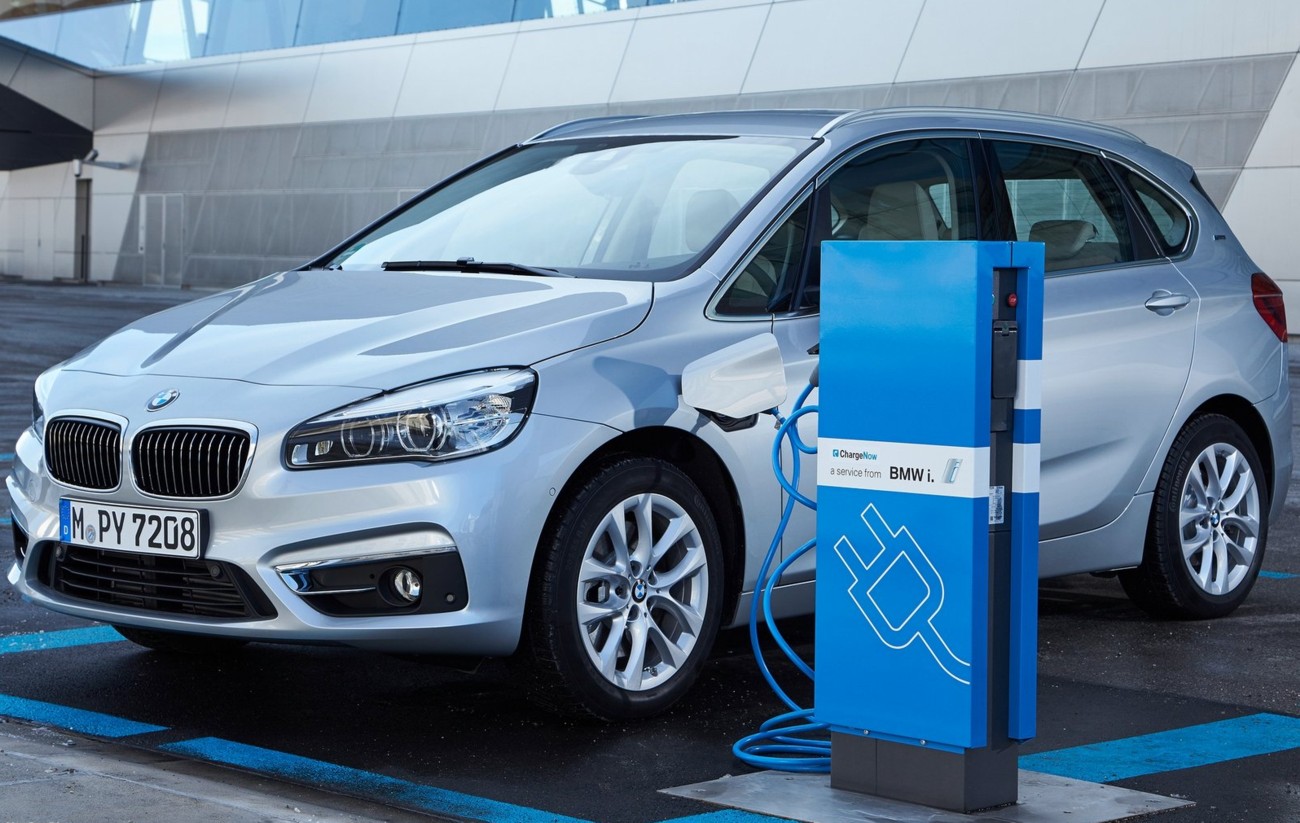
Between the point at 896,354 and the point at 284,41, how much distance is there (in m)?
34.4

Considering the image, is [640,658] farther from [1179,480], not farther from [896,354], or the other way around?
[1179,480]

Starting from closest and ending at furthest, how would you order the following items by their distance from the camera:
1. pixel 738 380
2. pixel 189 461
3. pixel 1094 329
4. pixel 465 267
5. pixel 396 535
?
pixel 396 535
pixel 189 461
pixel 738 380
pixel 465 267
pixel 1094 329

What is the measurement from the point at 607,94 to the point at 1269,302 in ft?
78.9

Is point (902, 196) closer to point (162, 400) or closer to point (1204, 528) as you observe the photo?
point (1204, 528)

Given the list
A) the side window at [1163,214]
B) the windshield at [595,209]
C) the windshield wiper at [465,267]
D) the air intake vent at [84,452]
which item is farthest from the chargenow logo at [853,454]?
the side window at [1163,214]

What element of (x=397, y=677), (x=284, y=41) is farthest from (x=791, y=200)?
(x=284, y=41)

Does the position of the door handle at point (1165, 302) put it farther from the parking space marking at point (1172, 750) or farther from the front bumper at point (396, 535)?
the front bumper at point (396, 535)

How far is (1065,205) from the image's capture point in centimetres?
620

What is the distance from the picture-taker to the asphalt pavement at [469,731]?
4.05 meters

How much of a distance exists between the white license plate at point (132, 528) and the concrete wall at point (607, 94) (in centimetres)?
1986

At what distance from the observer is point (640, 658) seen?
15.8 ft

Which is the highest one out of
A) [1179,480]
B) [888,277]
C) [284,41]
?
[284,41]

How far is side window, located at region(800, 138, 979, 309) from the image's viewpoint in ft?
18.1

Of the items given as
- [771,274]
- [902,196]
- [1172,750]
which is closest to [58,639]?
[771,274]
